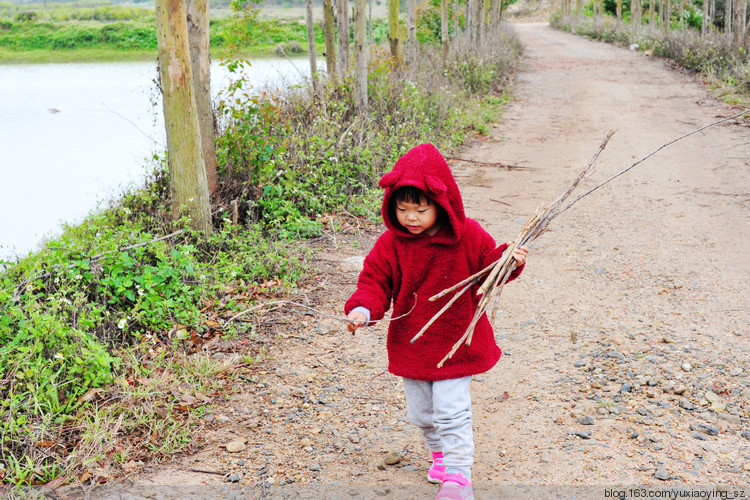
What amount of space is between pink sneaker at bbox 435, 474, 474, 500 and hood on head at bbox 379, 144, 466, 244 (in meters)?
1.00

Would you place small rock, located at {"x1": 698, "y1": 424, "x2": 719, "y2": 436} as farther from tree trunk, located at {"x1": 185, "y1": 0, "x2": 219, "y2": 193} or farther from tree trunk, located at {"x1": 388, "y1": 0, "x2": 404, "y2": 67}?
tree trunk, located at {"x1": 388, "y1": 0, "x2": 404, "y2": 67}

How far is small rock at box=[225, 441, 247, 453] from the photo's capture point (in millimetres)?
3346

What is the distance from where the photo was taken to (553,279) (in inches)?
221

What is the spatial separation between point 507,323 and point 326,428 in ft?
6.05

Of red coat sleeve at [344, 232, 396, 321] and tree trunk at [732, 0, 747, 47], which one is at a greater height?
tree trunk at [732, 0, 747, 47]

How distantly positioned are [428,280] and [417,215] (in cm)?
31

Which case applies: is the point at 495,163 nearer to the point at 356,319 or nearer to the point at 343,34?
the point at 343,34

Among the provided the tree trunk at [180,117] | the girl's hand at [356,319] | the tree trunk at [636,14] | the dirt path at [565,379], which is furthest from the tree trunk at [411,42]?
the tree trunk at [636,14]

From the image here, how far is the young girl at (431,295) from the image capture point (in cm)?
273

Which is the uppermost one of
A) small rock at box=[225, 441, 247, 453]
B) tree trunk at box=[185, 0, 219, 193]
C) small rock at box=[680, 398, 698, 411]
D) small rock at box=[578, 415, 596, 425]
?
tree trunk at box=[185, 0, 219, 193]

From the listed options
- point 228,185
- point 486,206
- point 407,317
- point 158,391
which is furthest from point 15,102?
point 407,317

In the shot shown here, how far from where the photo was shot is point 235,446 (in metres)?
3.37

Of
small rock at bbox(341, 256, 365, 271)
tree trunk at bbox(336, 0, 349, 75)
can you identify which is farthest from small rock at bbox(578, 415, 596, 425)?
tree trunk at bbox(336, 0, 349, 75)

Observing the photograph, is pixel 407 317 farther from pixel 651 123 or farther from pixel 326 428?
pixel 651 123
